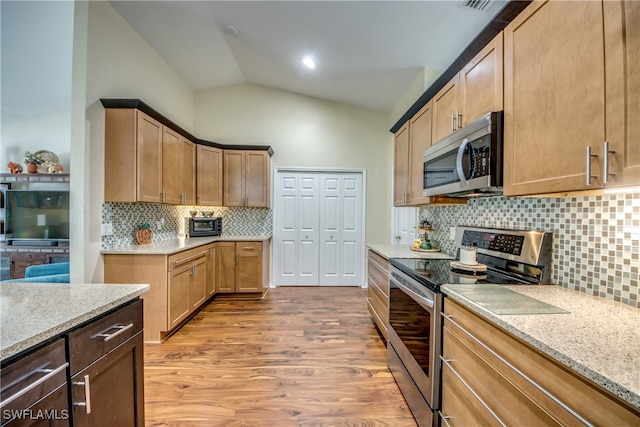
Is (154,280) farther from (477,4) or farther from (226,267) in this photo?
(477,4)

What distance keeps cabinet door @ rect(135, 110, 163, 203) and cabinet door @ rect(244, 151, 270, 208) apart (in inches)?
53.8

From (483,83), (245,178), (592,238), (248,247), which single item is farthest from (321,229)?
(592,238)

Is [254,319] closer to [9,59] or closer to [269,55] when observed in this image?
[269,55]

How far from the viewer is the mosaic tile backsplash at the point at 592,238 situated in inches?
41.4

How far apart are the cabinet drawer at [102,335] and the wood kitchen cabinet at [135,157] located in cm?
176

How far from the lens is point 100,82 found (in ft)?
7.93

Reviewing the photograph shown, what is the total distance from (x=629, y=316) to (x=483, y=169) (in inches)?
32.4

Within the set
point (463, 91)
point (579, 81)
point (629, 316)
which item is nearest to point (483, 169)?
point (579, 81)

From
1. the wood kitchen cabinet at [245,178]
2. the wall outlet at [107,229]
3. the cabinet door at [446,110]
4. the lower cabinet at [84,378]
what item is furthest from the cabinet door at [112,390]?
the wood kitchen cabinet at [245,178]

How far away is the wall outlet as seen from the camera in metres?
2.46

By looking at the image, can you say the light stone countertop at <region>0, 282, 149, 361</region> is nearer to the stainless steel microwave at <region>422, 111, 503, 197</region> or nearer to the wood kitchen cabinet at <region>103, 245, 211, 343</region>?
the wood kitchen cabinet at <region>103, 245, 211, 343</region>

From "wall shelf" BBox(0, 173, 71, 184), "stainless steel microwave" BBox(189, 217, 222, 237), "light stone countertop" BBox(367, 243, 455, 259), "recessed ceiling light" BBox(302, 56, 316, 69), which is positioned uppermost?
"recessed ceiling light" BBox(302, 56, 316, 69)

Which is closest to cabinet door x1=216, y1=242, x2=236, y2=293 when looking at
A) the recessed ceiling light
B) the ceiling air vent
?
the recessed ceiling light

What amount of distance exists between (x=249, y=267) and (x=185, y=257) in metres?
1.10
